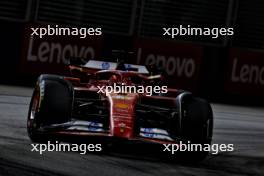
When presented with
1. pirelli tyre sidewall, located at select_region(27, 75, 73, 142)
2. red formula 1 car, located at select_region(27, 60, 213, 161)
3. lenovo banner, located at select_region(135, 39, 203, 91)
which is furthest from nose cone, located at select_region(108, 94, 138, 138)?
lenovo banner, located at select_region(135, 39, 203, 91)

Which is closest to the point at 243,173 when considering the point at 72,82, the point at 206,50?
the point at 72,82

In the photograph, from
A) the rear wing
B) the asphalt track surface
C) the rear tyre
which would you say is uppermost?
the rear wing

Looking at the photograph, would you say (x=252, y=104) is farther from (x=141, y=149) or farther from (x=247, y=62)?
(x=141, y=149)

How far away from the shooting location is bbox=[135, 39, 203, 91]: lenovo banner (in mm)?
16406

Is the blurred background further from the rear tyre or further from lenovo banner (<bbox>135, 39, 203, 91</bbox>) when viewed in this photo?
the rear tyre

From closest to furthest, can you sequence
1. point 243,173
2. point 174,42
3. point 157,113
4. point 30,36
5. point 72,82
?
1. point 243,173
2. point 157,113
3. point 72,82
4. point 30,36
5. point 174,42

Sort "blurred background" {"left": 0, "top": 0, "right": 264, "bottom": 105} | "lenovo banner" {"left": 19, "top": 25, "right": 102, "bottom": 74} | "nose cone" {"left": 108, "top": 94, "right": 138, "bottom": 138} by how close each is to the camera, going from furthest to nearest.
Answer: "blurred background" {"left": 0, "top": 0, "right": 264, "bottom": 105} → "lenovo banner" {"left": 19, "top": 25, "right": 102, "bottom": 74} → "nose cone" {"left": 108, "top": 94, "right": 138, "bottom": 138}

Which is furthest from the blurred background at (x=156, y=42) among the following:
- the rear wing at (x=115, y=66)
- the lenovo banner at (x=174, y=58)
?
the rear wing at (x=115, y=66)

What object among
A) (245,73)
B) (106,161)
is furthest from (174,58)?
(106,161)

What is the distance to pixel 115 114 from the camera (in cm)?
755

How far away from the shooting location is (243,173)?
7.29m

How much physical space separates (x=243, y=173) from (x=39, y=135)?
6.80 feet

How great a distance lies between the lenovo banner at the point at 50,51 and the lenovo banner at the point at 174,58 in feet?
3.88

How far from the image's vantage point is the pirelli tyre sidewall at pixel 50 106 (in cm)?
756
